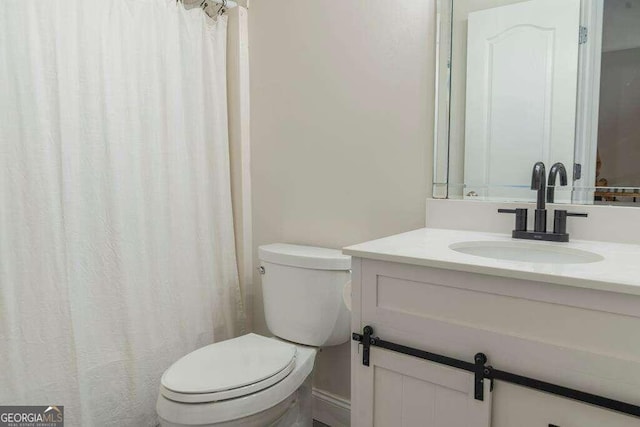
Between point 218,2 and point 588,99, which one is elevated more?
point 218,2

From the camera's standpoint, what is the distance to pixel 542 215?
4.15 ft

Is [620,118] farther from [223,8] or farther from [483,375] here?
[223,8]

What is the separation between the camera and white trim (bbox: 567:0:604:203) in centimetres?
124

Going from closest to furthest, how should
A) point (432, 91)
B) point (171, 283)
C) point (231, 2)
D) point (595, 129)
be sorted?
point (595, 129) < point (432, 91) < point (171, 283) < point (231, 2)

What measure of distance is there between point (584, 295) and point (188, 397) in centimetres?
105

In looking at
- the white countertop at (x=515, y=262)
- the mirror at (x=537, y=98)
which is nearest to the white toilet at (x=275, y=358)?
the white countertop at (x=515, y=262)

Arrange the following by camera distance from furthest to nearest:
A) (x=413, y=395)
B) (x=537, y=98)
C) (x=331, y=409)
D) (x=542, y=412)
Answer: (x=331, y=409)
(x=537, y=98)
(x=413, y=395)
(x=542, y=412)

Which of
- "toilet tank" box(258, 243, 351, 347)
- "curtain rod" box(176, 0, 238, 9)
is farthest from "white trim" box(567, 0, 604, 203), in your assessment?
"curtain rod" box(176, 0, 238, 9)

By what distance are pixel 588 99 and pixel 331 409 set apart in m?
1.51

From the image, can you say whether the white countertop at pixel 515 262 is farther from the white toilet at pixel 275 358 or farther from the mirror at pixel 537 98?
the white toilet at pixel 275 358

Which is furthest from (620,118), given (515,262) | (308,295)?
(308,295)

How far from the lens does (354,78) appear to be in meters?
1.70

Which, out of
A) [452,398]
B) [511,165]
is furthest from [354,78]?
[452,398]

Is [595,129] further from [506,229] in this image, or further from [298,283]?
[298,283]
